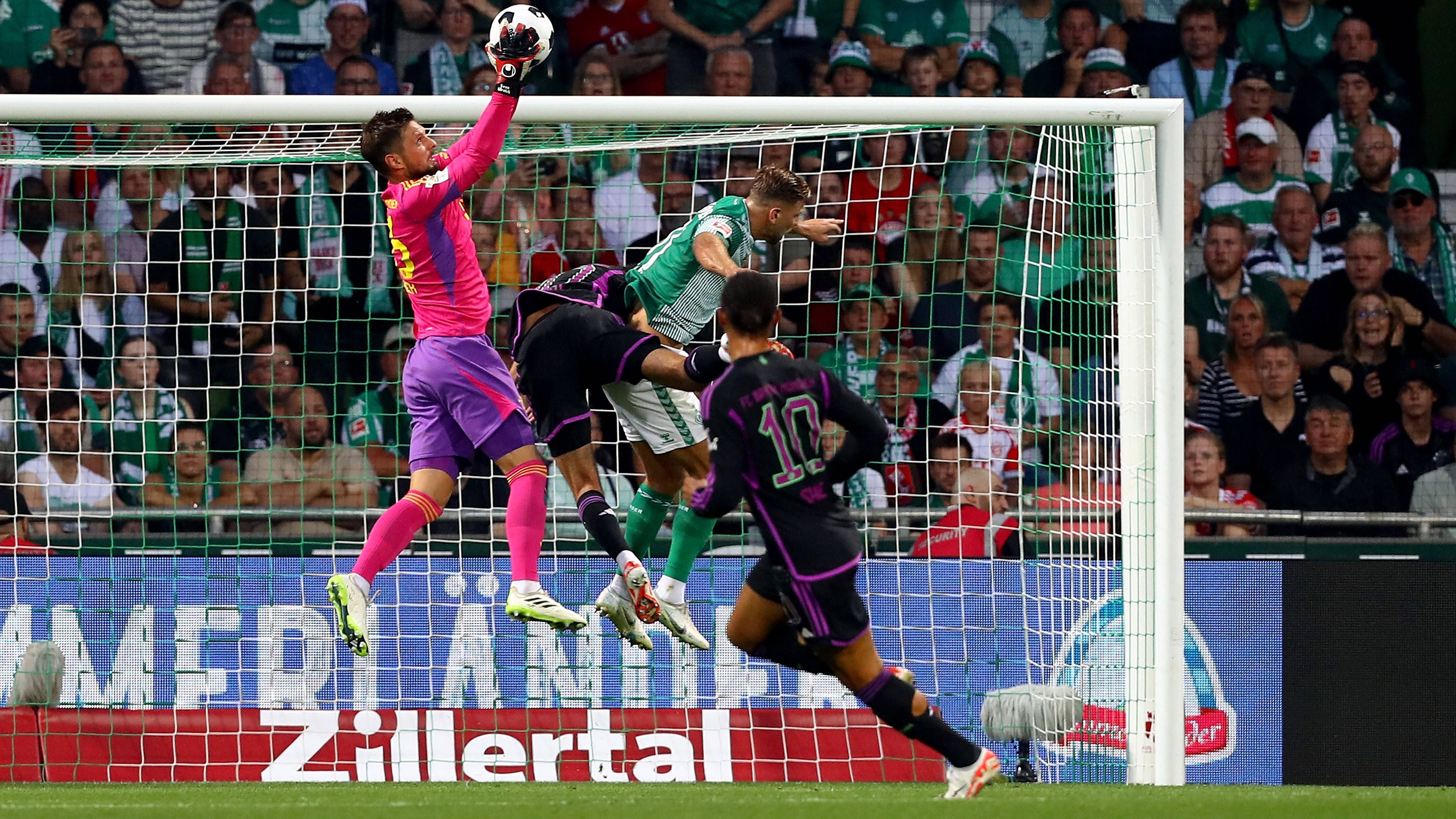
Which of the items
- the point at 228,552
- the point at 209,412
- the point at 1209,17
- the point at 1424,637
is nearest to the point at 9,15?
the point at 209,412

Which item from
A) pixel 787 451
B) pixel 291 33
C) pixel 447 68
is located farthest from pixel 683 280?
pixel 291 33

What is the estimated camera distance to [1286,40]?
11648 millimetres

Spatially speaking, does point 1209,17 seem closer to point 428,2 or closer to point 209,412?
point 428,2

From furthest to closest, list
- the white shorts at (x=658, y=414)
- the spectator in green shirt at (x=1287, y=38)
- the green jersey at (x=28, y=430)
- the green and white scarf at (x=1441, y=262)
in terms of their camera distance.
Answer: the spectator in green shirt at (x=1287, y=38) < the green and white scarf at (x=1441, y=262) < the green jersey at (x=28, y=430) < the white shorts at (x=658, y=414)

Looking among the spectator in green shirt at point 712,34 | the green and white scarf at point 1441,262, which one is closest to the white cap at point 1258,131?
the green and white scarf at point 1441,262

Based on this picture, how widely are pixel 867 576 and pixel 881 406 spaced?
133 centimetres

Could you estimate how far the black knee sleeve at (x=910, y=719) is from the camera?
19.5 ft

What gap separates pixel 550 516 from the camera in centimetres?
882

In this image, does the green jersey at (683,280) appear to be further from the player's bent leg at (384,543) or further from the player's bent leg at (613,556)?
the player's bent leg at (384,543)

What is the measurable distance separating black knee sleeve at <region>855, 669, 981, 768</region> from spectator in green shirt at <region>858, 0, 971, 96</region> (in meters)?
6.45

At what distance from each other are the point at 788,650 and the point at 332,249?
511cm

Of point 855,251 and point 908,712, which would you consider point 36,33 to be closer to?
point 855,251

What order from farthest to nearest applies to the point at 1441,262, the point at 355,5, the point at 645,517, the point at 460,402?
the point at 355,5 < the point at 1441,262 < the point at 645,517 < the point at 460,402

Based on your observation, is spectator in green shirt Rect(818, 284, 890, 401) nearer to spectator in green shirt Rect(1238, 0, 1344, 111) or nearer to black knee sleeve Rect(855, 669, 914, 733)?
black knee sleeve Rect(855, 669, 914, 733)
